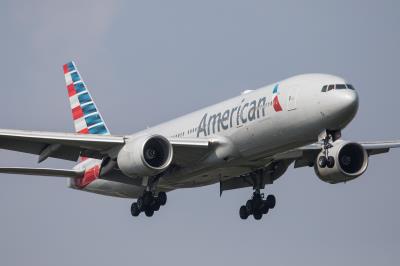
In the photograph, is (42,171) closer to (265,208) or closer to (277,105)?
(265,208)

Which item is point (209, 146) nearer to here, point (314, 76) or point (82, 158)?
point (314, 76)

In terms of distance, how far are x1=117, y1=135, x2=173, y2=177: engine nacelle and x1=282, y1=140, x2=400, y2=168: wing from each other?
16.2 feet

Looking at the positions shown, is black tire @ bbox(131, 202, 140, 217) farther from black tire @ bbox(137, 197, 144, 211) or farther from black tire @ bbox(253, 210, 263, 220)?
black tire @ bbox(253, 210, 263, 220)

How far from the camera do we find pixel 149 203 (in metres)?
49.2

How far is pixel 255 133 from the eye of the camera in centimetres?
4444

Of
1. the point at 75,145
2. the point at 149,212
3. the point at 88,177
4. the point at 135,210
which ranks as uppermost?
the point at 75,145

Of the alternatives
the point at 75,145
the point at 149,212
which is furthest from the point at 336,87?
the point at 75,145

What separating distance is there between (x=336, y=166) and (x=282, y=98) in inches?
190

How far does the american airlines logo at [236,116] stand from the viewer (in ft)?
146

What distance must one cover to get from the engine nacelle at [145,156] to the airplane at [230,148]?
41mm

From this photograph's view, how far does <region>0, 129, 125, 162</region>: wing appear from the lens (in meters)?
45.8

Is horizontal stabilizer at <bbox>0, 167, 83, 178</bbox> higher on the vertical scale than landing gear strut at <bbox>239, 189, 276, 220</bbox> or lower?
higher

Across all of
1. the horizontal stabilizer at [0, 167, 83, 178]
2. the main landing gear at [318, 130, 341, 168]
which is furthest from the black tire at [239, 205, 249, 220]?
the main landing gear at [318, 130, 341, 168]

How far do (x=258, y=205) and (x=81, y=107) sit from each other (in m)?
13.6
